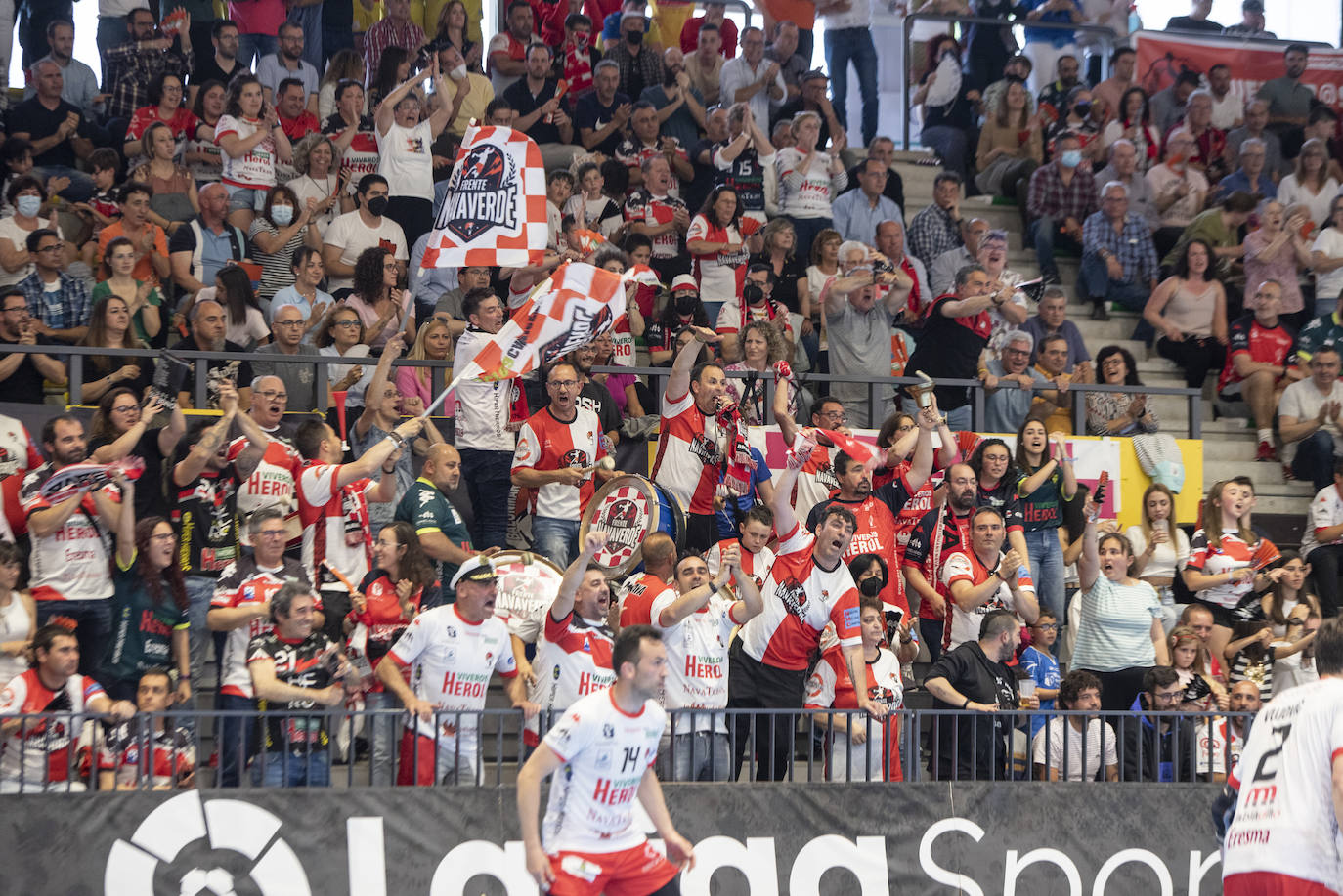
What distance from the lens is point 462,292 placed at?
1314 cm

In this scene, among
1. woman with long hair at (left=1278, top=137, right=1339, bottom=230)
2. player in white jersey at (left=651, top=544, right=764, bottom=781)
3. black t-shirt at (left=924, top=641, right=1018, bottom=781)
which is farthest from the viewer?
woman with long hair at (left=1278, top=137, right=1339, bottom=230)

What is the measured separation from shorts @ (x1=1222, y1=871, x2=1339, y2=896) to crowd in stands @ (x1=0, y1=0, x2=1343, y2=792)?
2.71m

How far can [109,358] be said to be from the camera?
39.8 ft

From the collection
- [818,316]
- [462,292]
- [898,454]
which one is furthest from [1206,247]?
[462,292]

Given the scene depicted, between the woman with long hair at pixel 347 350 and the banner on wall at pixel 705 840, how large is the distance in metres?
3.92

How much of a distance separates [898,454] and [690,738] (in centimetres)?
373

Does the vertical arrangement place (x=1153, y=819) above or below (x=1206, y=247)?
below

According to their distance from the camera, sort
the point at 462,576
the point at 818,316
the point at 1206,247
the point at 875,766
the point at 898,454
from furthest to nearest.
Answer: the point at 1206,247 → the point at 818,316 → the point at 898,454 → the point at 875,766 → the point at 462,576

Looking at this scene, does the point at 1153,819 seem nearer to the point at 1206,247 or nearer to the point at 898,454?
the point at 898,454

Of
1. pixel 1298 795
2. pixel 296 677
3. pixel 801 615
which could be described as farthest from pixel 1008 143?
pixel 1298 795

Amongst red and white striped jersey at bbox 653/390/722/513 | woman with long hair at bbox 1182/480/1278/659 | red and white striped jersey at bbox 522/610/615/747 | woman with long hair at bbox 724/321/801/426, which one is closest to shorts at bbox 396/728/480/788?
red and white striped jersey at bbox 522/610/615/747

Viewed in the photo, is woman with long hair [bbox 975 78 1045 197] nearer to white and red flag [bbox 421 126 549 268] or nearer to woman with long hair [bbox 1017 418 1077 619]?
woman with long hair [bbox 1017 418 1077 619]

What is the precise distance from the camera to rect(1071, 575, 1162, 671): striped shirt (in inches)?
467

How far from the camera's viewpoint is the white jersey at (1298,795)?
21.7 feet
